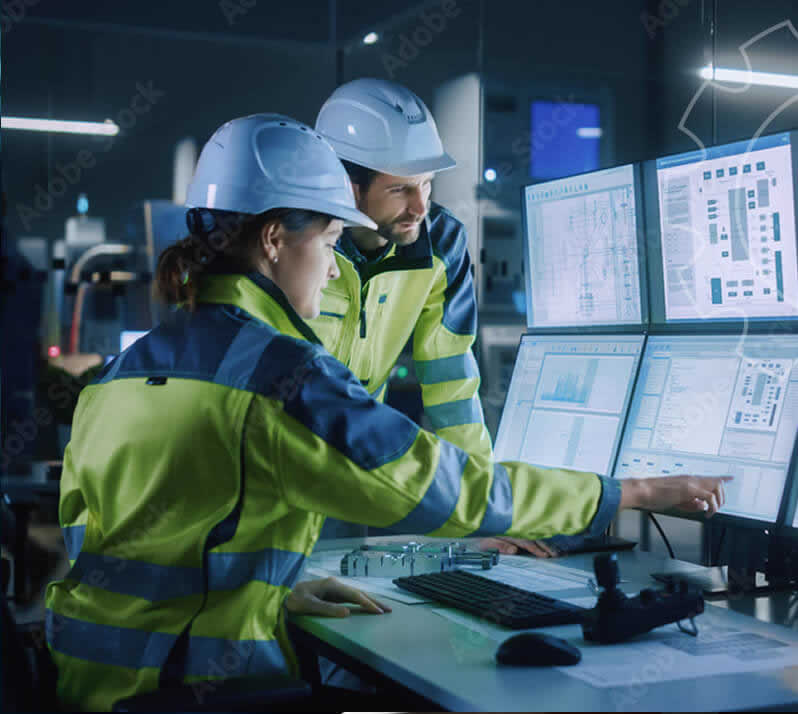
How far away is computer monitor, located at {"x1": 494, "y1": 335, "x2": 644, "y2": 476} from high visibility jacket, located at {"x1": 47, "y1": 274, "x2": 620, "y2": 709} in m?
0.57

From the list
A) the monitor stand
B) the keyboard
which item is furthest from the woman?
the monitor stand

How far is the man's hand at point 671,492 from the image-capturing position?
4.46 ft

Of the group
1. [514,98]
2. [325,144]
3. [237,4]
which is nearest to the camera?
[325,144]

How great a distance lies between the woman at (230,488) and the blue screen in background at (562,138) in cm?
333

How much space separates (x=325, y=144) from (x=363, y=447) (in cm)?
51

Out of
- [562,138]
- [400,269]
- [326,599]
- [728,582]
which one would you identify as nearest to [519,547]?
[728,582]

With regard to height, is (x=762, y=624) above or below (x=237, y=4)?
below

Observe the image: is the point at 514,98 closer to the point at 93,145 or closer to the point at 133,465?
the point at 93,145

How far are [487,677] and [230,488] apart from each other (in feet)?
1.24

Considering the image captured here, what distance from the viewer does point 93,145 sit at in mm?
5109

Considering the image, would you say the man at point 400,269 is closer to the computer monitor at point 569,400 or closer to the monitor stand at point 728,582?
the computer monitor at point 569,400

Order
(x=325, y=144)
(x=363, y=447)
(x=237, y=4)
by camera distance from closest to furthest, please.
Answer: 1. (x=363, y=447)
2. (x=325, y=144)
3. (x=237, y=4)

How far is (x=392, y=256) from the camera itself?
83.1 inches

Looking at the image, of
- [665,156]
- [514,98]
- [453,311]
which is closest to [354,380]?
[665,156]
